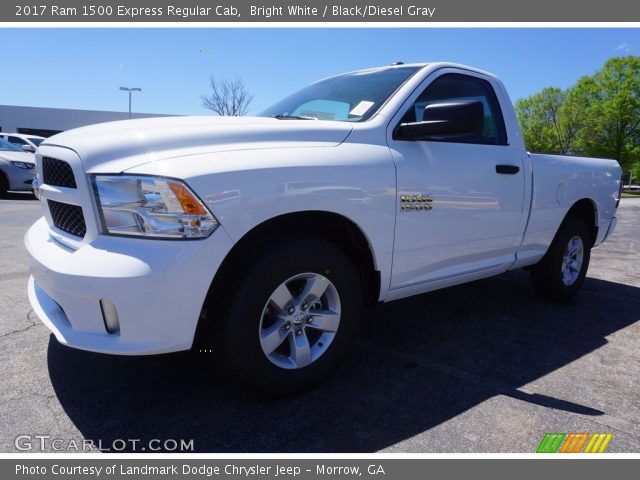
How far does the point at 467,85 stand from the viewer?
364cm

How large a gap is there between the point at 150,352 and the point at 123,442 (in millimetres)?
453

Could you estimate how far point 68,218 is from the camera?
2439 millimetres

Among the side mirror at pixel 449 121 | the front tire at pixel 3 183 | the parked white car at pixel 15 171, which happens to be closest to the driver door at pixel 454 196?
the side mirror at pixel 449 121

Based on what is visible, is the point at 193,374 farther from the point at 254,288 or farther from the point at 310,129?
the point at 310,129

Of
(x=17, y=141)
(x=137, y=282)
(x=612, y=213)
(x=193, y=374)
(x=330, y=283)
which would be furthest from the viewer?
(x=17, y=141)

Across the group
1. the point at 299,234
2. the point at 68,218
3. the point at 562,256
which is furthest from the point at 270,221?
the point at 562,256

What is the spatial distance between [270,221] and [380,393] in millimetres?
1142

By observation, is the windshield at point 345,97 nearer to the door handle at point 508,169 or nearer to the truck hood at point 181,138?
the truck hood at point 181,138

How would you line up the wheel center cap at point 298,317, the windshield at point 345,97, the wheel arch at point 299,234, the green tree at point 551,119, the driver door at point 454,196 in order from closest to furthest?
the wheel arch at point 299,234, the wheel center cap at point 298,317, the driver door at point 454,196, the windshield at point 345,97, the green tree at point 551,119

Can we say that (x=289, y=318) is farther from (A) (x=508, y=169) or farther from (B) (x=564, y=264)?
(B) (x=564, y=264)

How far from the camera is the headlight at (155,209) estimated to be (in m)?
2.06

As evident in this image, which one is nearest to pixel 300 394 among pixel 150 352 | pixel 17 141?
pixel 150 352

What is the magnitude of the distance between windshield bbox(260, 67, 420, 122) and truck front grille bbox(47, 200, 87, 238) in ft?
5.16

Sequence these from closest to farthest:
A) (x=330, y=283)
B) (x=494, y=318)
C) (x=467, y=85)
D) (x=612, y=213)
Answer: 1. (x=330, y=283)
2. (x=467, y=85)
3. (x=494, y=318)
4. (x=612, y=213)
